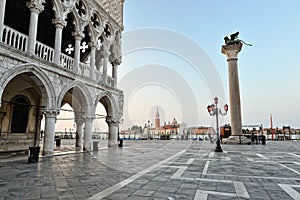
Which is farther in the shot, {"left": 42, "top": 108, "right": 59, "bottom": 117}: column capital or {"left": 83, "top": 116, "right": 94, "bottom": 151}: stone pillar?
{"left": 83, "top": 116, "right": 94, "bottom": 151}: stone pillar

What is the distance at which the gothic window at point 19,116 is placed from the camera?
40.9 feet

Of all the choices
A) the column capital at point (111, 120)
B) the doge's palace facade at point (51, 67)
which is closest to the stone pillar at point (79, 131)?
the doge's palace facade at point (51, 67)

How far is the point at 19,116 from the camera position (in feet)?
42.3

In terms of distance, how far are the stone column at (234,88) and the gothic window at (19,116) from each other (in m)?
16.1

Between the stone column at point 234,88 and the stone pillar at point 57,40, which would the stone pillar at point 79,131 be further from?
the stone column at point 234,88

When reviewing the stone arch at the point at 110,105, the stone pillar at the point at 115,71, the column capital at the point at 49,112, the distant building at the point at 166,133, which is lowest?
the distant building at the point at 166,133

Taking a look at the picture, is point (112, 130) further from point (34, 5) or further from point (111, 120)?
point (34, 5)

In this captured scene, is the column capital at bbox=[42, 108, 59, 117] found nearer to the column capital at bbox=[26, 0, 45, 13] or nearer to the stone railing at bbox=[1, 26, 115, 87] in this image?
the stone railing at bbox=[1, 26, 115, 87]

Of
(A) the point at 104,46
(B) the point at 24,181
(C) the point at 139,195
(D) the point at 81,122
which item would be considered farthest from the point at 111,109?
(C) the point at 139,195

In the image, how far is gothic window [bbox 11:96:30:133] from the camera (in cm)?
1248

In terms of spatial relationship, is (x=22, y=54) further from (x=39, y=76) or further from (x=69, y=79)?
(x=69, y=79)

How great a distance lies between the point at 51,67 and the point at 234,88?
1504cm

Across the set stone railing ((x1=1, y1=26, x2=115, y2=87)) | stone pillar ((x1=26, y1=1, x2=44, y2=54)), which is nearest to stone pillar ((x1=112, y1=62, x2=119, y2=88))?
stone railing ((x1=1, y1=26, x2=115, y2=87))

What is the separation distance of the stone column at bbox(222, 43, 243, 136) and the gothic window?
1611 centimetres
